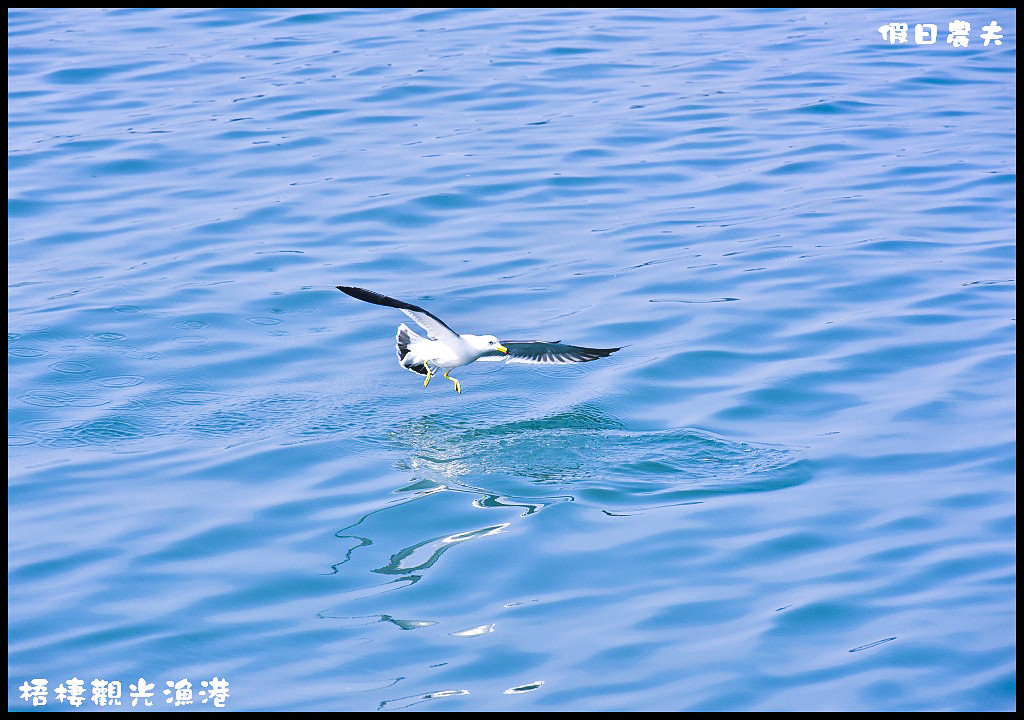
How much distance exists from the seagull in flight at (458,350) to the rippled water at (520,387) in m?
0.39

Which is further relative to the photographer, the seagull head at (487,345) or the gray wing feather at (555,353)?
the gray wing feather at (555,353)

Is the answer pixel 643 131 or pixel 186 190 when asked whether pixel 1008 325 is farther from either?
pixel 186 190

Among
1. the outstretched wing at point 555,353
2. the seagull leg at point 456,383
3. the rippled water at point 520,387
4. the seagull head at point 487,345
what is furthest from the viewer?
the seagull leg at point 456,383

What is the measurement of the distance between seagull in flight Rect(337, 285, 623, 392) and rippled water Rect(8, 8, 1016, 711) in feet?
1.26

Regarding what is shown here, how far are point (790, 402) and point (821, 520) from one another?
5.74 feet

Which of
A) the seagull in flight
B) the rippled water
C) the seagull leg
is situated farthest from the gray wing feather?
the seagull leg

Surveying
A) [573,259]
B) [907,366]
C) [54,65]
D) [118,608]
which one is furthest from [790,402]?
[54,65]

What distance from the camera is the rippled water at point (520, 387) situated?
21.2ft

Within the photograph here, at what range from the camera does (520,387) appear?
9844mm

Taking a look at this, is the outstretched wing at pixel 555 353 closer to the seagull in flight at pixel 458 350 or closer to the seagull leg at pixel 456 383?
the seagull in flight at pixel 458 350

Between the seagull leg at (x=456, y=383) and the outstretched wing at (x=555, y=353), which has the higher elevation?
the outstretched wing at (x=555, y=353)

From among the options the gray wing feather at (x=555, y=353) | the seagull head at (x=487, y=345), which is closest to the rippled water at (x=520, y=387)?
the gray wing feather at (x=555, y=353)

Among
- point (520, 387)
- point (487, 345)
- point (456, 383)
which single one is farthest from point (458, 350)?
point (520, 387)

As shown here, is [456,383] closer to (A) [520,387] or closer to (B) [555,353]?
(A) [520,387]
